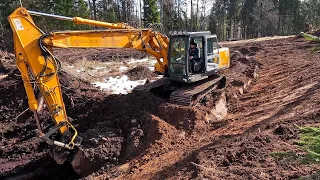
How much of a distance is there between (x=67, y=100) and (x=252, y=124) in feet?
21.9

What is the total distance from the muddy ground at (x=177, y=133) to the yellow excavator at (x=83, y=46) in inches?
19.0

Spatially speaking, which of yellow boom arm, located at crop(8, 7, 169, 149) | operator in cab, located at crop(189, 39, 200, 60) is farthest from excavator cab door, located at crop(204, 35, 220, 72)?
yellow boom arm, located at crop(8, 7, 169, 149)

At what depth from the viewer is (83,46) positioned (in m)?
6.89

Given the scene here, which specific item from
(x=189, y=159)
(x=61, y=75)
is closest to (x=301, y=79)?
(x=189, y=159)

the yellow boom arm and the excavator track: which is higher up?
the yellow boom arm

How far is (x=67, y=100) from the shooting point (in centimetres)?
1085

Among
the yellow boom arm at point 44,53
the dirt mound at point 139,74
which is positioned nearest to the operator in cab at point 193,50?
the yellow boom arm at point 44,53

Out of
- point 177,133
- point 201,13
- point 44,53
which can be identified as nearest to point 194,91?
point 177,133

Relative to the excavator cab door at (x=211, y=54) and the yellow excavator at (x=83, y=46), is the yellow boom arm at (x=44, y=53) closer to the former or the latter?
the yellow excavator at (x=83, y=46)

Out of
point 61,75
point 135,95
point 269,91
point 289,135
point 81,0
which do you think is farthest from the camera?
point 81,0

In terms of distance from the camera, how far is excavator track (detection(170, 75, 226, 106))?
8.19 m

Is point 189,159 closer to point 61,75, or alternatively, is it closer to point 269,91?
point 269,91

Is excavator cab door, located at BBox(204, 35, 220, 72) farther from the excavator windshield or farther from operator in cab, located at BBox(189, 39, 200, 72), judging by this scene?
the excavator windshield

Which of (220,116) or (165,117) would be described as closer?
(165,117)
